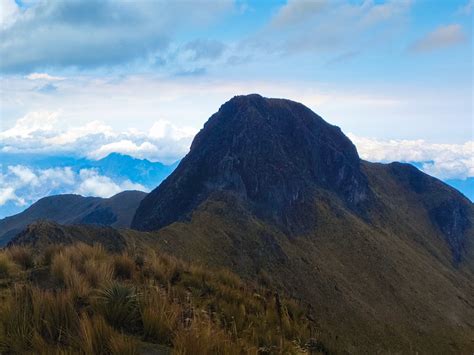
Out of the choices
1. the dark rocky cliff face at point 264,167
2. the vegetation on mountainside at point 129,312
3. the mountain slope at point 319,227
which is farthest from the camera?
the dark rocky cliff face at point 264,167

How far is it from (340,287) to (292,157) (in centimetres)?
3540

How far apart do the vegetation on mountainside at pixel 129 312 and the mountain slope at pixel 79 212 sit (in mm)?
92568

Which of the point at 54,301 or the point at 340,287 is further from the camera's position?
the point at 340,287

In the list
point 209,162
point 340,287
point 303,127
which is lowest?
point 340,287

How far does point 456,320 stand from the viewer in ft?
222

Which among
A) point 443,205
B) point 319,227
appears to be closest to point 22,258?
point 319,227

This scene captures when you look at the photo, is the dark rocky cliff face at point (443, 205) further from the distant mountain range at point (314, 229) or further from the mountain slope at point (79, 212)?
the mountain slope at point (79, 212)

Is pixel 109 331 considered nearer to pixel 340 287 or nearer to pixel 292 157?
pixel 340 287

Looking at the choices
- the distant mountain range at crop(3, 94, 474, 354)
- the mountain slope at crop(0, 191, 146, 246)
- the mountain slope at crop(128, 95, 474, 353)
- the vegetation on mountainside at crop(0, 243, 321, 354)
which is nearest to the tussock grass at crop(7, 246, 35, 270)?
the vegetation on mountainside at crop(0, 243, 321, 354)

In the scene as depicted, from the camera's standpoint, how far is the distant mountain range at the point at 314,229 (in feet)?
174

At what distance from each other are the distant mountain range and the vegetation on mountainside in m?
25.6

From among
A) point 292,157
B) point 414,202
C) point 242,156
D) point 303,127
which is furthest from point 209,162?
point 414,202

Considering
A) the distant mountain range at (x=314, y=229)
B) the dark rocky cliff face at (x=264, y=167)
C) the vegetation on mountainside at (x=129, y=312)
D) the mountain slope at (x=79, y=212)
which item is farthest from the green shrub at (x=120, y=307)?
the mountain slope at (x=79, y=212)

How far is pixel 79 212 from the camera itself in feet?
430
